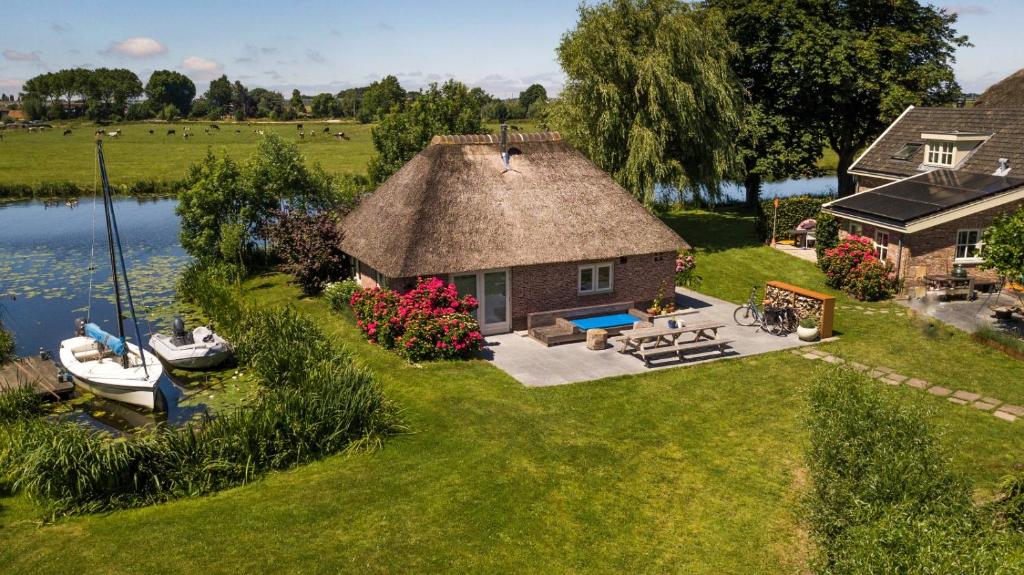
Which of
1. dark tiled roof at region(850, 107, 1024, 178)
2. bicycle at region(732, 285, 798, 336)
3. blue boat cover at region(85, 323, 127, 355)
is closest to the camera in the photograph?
blue boat cover at region(85, 323, 127, 355)

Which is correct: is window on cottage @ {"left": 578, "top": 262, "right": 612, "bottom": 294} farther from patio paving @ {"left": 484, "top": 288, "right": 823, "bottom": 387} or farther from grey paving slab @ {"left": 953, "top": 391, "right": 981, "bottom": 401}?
grey paving slab @ {"left": 953, "top": 391, "right": 981, "bottom": 401}

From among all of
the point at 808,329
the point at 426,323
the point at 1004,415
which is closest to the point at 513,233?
the point at 426,323

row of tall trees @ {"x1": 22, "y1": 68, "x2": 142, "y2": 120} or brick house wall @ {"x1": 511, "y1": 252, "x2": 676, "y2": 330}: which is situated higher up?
row of tall trees @ {"x1": 22, "y1": 68, "x2": 142, "y2": 120}

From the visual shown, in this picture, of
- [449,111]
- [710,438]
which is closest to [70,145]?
[449,111]

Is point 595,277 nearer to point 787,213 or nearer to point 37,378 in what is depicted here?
point 787,213

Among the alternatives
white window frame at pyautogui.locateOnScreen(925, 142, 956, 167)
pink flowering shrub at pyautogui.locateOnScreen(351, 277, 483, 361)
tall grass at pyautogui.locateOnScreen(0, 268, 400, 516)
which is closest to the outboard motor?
tall grass at pyautogui.locateOnScreen(0, 268, 400, 516)

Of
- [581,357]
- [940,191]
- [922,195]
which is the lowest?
[581,357]

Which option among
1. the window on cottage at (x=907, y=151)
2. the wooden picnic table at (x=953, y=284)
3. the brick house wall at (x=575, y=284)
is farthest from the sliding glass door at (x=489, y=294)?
the window on cottage at (x=907, y=151)
